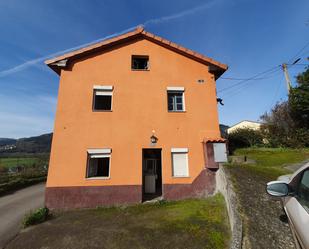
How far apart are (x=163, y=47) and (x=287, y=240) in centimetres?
1046

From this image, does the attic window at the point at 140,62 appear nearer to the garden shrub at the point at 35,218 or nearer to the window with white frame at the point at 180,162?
the window with white frame at the point at 180,162

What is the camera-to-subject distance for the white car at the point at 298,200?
215 centimetres

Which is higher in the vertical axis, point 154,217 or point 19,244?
point 154,217

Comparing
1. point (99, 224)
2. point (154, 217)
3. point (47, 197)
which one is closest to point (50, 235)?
point (99, 224)

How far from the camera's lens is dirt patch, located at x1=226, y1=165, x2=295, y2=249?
430 cm

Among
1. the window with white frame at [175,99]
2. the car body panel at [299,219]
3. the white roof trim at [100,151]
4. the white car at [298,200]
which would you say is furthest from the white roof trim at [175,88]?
the car body panel at [299,219]

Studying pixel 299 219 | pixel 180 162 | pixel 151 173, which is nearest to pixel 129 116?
pixel 180 162

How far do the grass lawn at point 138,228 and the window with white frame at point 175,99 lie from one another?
5.06m

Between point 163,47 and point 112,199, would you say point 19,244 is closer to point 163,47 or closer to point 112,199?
point 112,199

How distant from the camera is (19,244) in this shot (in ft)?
20.1

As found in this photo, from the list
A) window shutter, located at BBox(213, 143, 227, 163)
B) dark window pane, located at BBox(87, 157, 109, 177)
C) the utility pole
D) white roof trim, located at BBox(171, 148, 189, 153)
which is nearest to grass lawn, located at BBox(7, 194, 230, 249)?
window shutter, located at BBox(213, 143, 227, 163)

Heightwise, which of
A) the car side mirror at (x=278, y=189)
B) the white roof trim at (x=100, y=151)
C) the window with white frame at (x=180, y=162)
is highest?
the white roof trim at (x=100, y=151)

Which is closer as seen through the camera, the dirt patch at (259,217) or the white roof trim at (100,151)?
the dirt patch at (259,217)

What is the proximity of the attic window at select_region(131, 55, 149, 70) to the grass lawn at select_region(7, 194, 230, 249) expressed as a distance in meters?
7.98
